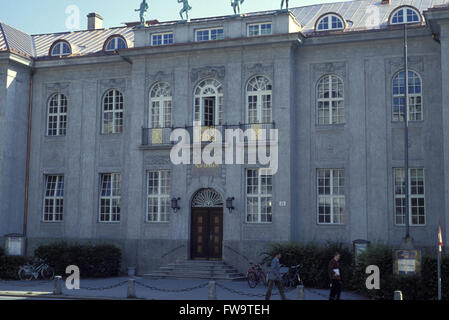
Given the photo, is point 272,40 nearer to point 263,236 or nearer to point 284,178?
point 284,178

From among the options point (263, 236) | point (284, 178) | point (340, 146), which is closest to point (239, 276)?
point (263, 236)

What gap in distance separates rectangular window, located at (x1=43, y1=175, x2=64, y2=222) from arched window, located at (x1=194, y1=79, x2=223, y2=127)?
8173 millimetres

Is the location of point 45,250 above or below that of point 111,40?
below

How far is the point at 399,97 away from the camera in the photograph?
28078 millimetres

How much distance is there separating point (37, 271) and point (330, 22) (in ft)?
56.5

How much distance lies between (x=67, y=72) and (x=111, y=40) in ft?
9.23

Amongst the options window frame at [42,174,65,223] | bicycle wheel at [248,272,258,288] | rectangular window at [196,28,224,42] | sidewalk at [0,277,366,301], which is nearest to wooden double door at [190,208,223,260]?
sidewalk at [0,277,366,301]

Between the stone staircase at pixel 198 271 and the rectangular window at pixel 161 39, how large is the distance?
34.3 ft

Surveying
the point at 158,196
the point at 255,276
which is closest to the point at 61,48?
the point at 158,196

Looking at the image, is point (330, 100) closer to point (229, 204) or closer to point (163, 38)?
point (229, 204)

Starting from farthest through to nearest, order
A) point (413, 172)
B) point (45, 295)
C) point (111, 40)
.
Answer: point (111, 40), point (413, 172), point (45, 295)

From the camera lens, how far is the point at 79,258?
94.4 ft

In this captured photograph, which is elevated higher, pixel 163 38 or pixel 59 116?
pixel 163 38

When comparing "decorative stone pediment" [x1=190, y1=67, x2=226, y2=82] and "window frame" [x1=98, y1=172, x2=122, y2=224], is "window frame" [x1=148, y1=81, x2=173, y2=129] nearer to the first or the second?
"decorative stone pediment" [x1=190, y1=67, x2=226, y2=82]
